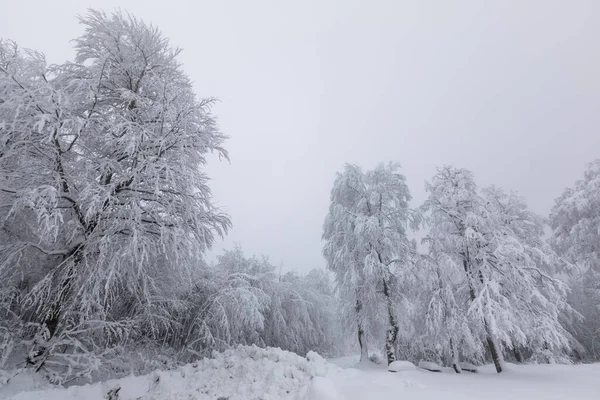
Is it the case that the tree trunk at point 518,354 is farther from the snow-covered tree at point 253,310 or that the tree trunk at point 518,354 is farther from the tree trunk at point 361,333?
the snow-covered tree at point 253,310

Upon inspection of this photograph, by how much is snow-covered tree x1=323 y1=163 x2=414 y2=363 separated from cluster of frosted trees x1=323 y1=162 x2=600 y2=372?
6cm

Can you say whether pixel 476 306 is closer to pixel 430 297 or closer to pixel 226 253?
pixel 430 297

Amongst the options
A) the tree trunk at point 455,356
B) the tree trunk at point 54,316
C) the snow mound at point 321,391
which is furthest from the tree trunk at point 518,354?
the tree trunk at point 54,316

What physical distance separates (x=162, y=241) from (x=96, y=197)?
1705 mm

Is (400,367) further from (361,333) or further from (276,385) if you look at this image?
(276,385)

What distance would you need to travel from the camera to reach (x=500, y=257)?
10758 mm

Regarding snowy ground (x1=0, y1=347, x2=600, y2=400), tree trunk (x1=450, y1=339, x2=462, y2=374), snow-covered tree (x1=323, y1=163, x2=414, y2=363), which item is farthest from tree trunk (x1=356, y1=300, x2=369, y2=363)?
snowy ground (x1=0, y1=347, x2=600, y2=400)

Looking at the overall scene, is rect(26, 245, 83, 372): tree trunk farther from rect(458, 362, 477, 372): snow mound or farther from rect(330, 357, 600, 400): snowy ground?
rect(458, 362, 477, 372): snow mound

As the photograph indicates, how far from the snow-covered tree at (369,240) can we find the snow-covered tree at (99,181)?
29.0 ft

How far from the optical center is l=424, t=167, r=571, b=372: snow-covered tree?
32.2 feet

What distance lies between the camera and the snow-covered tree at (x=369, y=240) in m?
14.6

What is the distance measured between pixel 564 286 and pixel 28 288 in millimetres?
17230

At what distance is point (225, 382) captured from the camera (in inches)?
282

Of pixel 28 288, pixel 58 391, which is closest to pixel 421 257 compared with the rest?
pixel 58 391
